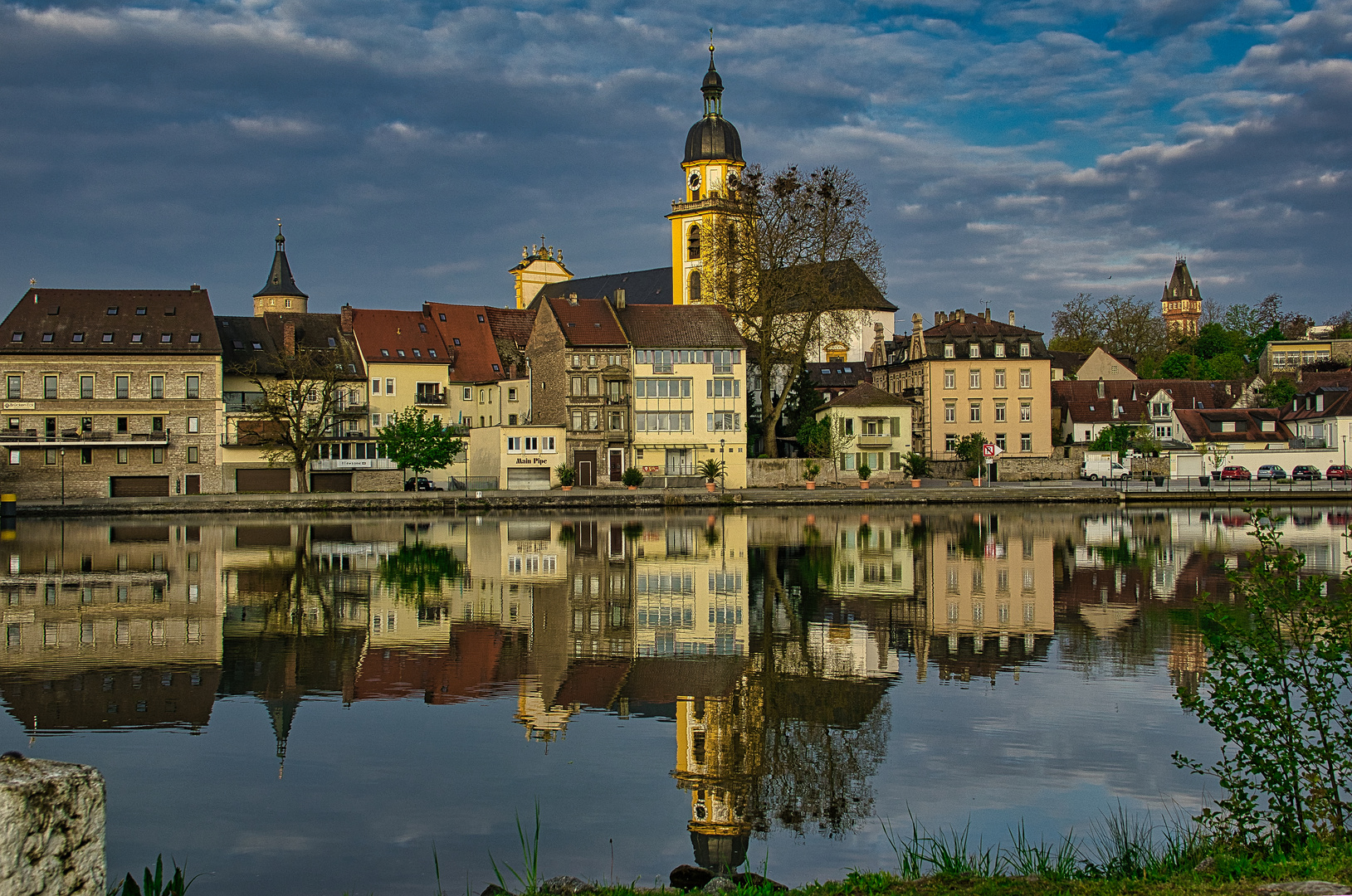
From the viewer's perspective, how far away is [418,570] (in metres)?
34.3

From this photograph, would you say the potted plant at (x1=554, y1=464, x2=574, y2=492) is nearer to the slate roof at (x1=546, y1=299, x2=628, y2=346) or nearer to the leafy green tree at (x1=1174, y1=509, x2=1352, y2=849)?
the slate roof at (x1=546, y1=299, x2=628, y2=346)

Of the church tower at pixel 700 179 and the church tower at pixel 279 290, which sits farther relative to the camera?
the church tower at pixel 279 290

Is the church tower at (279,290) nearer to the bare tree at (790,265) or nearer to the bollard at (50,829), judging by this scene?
the bare tree at (790,265)

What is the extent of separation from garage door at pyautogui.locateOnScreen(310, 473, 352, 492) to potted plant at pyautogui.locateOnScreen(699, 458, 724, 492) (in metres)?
22.4

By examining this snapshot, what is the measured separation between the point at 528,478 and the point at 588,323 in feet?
34.8

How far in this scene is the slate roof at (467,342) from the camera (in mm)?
82875

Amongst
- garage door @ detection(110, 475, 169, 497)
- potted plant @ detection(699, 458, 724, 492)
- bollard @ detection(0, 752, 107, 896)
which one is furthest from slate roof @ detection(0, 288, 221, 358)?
bollard @ detection(0, 752, 107, 896)

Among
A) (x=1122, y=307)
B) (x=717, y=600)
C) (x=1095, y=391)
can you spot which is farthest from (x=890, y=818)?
(x=1122, y=307)

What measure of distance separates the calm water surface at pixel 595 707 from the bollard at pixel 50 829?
4.94 m

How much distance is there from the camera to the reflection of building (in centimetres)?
1667

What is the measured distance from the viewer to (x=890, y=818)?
38.3 feet

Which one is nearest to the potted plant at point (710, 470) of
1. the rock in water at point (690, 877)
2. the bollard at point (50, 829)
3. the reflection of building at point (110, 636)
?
the reflection of building at point (110, 636)

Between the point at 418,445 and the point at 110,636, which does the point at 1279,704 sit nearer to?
the point at 110,636

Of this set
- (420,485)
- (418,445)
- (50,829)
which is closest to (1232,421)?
(420,485)
